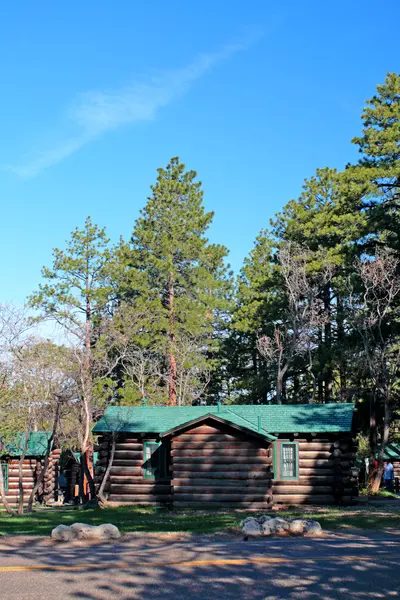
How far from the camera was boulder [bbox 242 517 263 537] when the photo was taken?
56.3 ft

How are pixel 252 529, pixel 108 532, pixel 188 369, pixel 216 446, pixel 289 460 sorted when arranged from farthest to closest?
pixel 188 369
pixel 289 460
pixel 216 446
pixel 252 529
pixel 108 532

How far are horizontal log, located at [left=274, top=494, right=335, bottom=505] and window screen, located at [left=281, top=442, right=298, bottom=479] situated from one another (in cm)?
77

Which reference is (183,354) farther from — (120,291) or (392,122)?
(392,122)

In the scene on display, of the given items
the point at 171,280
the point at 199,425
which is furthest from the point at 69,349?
the point at 171,280

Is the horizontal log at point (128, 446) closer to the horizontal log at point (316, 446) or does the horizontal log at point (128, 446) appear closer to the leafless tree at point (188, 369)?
the horizontal log at point (316, 446)

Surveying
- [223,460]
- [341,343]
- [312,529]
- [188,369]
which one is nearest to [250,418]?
[223,460]

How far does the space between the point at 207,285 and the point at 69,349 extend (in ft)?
55.6

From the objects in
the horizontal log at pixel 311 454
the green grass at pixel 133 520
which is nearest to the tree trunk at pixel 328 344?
the horizontal log at pixel 311 454

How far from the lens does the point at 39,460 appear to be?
39281mm

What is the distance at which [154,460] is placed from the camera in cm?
2925

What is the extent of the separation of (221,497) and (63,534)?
11.5 metres

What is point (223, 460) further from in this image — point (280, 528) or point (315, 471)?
point (280, 528)

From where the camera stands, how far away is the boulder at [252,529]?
17156 mm

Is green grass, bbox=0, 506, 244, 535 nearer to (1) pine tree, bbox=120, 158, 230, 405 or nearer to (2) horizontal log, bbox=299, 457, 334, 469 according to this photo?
(2) horizontal log, bbox=299, 457, 334, 469
